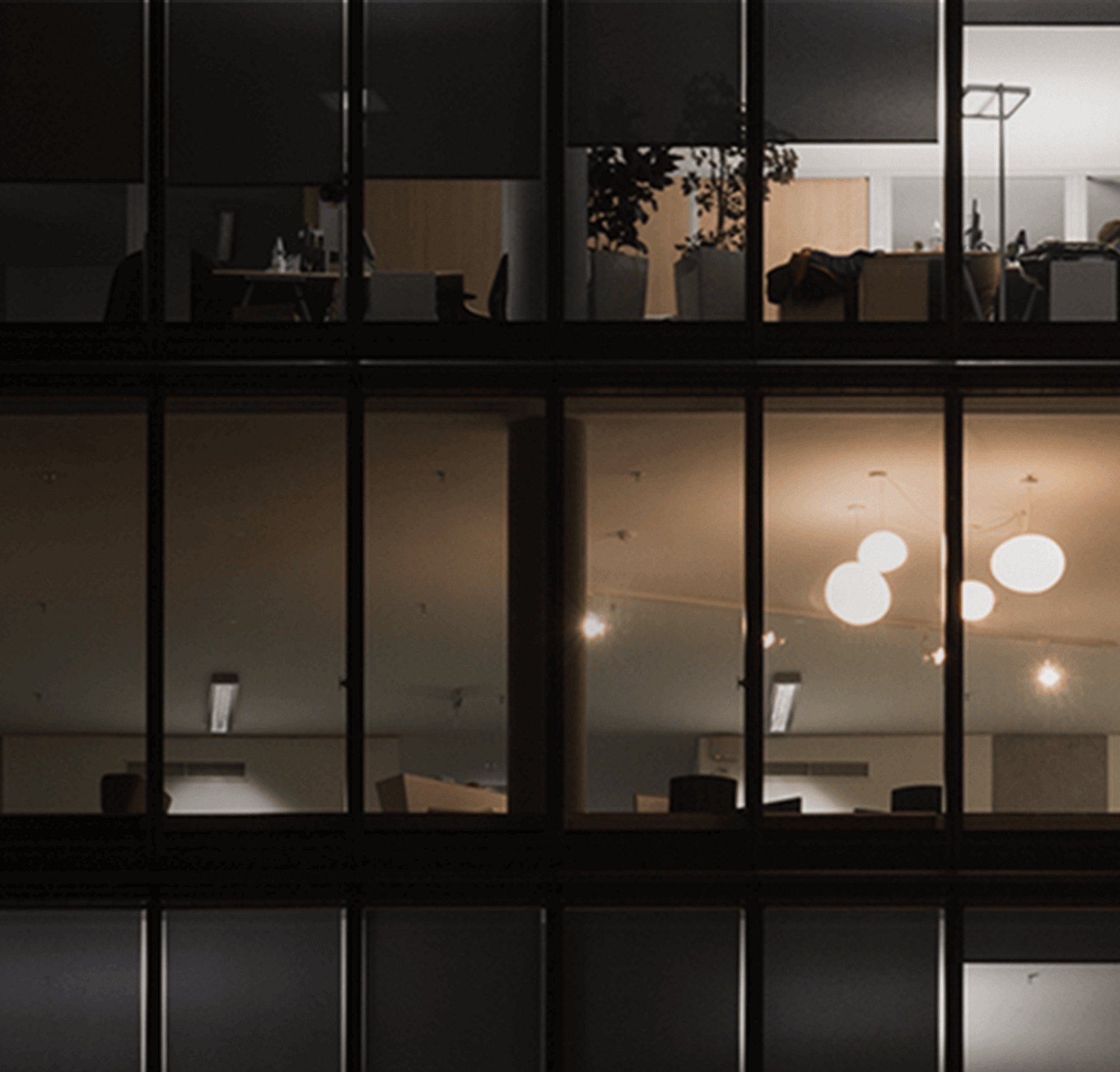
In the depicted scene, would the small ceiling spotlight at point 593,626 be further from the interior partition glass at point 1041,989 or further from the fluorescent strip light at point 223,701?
the interior partition glass at point 1041,989

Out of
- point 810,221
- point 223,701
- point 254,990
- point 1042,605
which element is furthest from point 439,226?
point 254,990

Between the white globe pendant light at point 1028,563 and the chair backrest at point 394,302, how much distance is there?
358cm

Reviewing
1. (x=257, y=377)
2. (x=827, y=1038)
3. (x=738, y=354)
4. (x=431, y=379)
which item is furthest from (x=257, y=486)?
(x=827, y=1038)

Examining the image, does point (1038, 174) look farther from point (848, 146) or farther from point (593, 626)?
point (593, 626)

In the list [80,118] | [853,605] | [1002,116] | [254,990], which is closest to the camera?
[254,990]

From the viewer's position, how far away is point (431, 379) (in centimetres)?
827

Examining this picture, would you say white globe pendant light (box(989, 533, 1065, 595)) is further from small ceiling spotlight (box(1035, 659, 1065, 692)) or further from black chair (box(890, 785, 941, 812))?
black chair (box(890, 785, 941, 812))

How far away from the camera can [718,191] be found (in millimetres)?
8328

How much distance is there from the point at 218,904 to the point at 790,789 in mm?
3274

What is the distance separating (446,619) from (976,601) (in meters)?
3.05

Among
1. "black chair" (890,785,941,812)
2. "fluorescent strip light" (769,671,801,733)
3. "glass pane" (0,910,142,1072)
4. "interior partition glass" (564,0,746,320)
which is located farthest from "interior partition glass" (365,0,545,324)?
"glass pane" (0,910,142,1072)

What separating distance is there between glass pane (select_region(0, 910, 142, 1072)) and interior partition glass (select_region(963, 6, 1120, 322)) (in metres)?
6.06

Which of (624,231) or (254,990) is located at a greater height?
(624,231)

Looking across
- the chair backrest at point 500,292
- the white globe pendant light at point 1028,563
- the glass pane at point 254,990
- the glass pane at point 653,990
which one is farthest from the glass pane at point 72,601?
the white globe pendant light at point 1028,563
